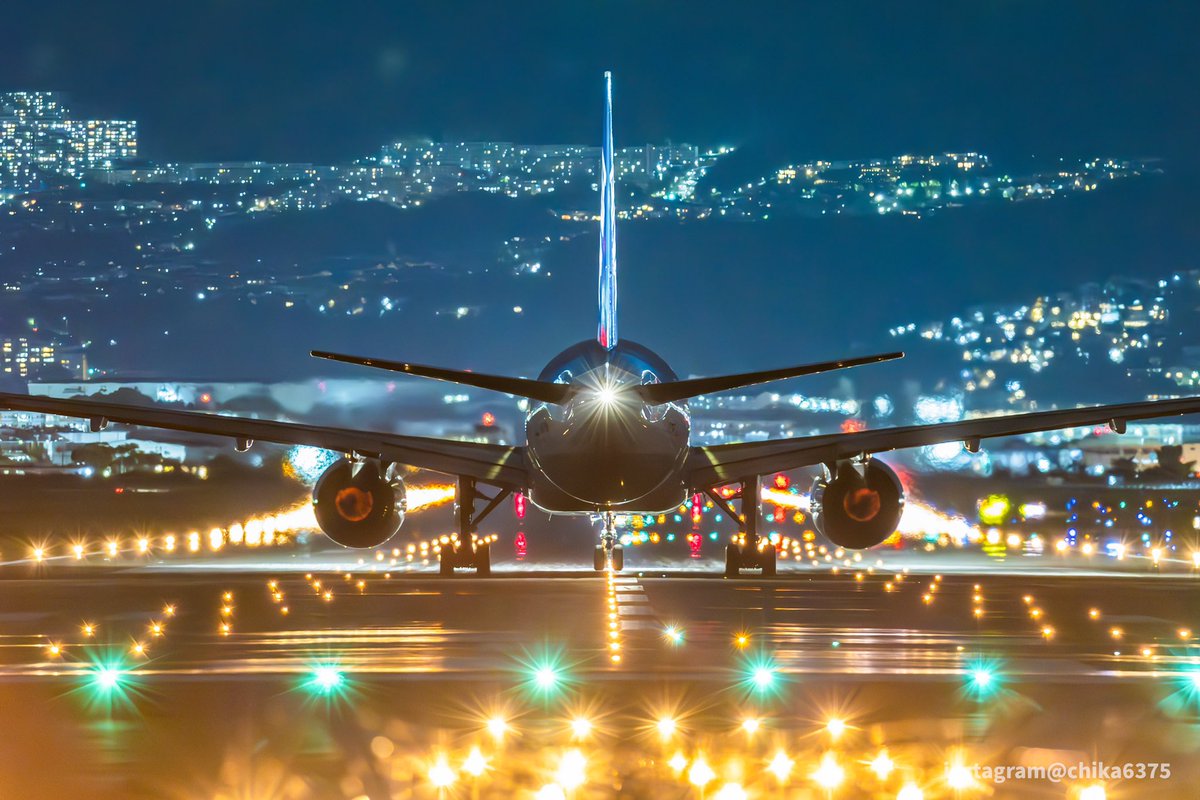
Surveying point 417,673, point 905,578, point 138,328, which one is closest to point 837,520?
point 905,578

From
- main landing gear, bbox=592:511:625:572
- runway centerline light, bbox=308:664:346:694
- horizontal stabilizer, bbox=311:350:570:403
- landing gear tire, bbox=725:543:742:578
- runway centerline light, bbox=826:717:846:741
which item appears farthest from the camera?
main landing gear, bbox=592:511:625:572

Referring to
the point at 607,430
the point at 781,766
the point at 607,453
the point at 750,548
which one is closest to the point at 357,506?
the point at 607,453

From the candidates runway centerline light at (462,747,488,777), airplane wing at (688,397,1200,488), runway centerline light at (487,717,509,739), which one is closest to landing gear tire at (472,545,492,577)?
airplane wing at (688,397,1200,488)

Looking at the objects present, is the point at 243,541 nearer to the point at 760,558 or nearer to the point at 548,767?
the point at 760,558

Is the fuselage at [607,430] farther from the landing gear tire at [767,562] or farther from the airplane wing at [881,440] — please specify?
the landing gear tire at [767,562]

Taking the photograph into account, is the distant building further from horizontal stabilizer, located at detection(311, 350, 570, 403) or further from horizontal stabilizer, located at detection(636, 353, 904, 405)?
horizontal stabilizer, located at detection(636, 353, 904, 405)

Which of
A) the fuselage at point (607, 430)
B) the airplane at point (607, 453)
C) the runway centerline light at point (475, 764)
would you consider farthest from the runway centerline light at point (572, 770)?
the fuselage at point (607, 430)
